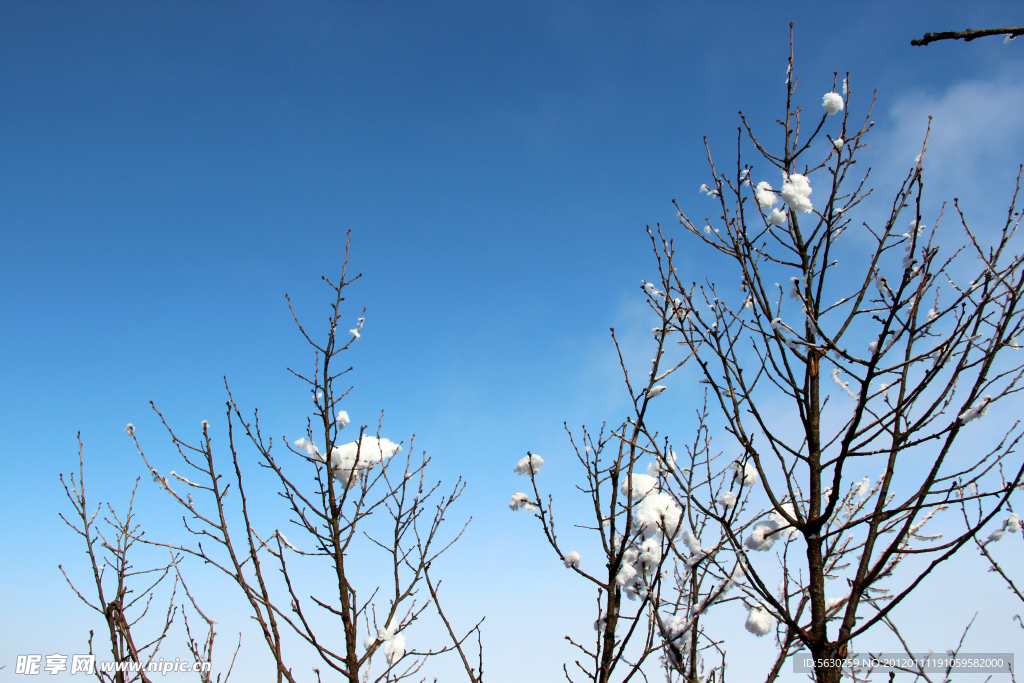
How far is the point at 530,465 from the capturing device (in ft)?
10.7

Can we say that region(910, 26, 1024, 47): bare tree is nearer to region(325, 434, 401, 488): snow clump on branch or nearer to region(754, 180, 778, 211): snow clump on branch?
region(754, 180, 778, 211): snow clump on branch

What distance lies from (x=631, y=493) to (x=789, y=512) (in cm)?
87

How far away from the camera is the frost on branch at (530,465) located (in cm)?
324

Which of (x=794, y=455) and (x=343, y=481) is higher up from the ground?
(x=343, y=481)

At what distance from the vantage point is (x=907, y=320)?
6.64 ft

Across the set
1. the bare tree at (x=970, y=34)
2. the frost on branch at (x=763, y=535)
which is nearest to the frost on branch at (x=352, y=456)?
the frost on branch at (x=763, y=535)

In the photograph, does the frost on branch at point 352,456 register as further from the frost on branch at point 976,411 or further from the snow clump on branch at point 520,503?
the frost on branch at point 976,411

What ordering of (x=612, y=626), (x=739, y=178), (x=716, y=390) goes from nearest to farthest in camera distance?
1. (x=716, y=390)
2. (x=739, y=178)
3. (x=612, y=626)

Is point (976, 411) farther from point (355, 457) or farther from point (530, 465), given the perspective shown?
point (355, 457)

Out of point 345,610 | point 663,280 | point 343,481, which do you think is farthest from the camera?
point 343,481

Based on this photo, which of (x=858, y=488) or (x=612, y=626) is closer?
(x=858, y=488)

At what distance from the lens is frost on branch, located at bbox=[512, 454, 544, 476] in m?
3.24

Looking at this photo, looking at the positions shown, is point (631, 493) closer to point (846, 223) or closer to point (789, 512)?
point (789, 512)

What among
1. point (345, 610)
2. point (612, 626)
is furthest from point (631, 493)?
point (345, 610)
